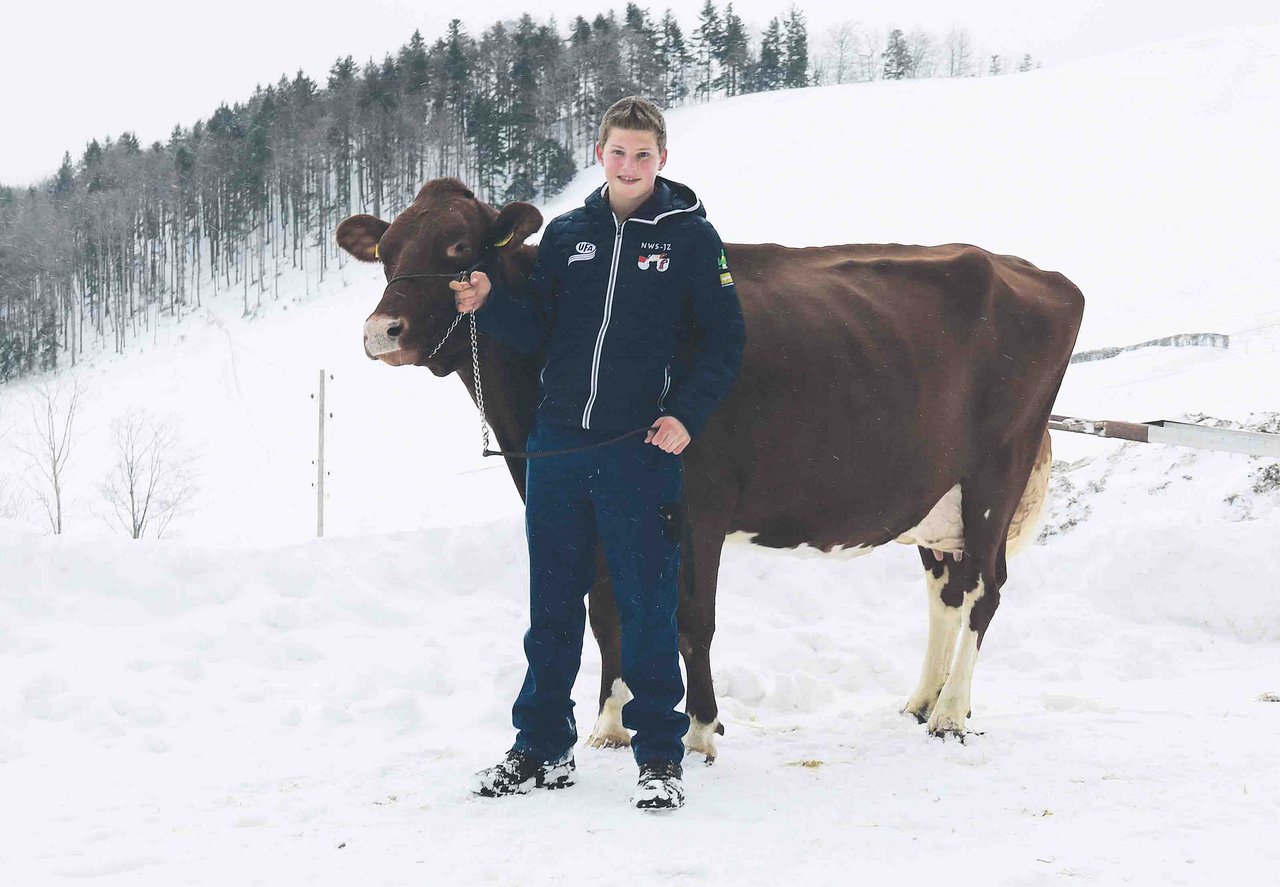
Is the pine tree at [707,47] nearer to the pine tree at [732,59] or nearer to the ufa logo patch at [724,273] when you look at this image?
the pine tree at [732,59]

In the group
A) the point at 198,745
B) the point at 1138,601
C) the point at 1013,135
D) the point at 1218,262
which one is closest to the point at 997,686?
the point at 1138,601

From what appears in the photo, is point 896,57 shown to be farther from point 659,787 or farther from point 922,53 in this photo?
point 659,787

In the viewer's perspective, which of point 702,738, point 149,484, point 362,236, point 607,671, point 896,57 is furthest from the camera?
point 896,57

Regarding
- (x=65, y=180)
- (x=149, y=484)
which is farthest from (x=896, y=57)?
(x=149, y=484)

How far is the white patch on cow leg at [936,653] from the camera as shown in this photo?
534 centimetres

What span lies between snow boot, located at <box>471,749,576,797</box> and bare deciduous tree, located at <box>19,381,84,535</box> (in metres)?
24.0

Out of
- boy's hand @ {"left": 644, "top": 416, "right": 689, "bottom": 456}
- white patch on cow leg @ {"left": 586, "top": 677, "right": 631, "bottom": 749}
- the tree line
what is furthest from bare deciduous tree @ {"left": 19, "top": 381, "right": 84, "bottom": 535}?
boy's hand @ {"left": 644, "top": 416, "right": 689, "bottom": 456}

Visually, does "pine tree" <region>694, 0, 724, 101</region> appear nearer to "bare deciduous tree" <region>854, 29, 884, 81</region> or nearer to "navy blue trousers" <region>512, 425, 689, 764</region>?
"bare deciduous tree" <region>854, 29, 884, 81</region>

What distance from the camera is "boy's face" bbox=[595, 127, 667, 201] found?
12.3 feet

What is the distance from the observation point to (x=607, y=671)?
468 cm

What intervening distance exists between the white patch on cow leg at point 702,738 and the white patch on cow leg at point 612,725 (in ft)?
0.98

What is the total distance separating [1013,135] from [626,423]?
54.6 metres

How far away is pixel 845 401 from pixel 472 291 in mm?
1804

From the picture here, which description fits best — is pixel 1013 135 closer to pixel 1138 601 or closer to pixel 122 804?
pixel 1138 601
